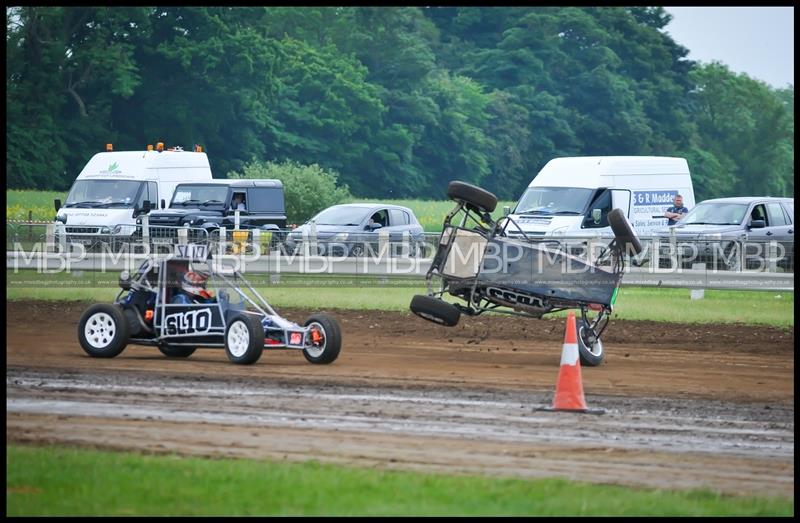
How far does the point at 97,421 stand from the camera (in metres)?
11.8

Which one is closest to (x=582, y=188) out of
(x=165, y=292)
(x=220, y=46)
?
(x=165, y=292)

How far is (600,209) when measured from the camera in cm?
3216

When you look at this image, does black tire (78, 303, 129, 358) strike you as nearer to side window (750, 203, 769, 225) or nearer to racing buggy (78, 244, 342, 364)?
racing buggy (78, 244, 342, 364)

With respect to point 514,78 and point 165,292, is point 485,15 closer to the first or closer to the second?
point 514,78

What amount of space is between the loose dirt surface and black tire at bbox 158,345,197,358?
0.40 feet

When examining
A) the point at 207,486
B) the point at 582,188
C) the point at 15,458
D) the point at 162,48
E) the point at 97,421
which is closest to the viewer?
the point at 207,486

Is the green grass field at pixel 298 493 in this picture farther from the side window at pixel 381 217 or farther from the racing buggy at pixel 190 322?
the side window at pixel 381 217

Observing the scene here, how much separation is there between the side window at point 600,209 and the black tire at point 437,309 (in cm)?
1489

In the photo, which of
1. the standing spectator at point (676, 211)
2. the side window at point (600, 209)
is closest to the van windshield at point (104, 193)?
the side window at point (600, 209)

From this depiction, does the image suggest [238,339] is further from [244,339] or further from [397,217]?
[397,217]

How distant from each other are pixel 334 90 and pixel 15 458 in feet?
216

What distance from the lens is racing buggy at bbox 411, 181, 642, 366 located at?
55.4 ft

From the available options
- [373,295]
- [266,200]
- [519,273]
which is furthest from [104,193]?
[519,273]

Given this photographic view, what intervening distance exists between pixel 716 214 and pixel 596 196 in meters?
3.01
